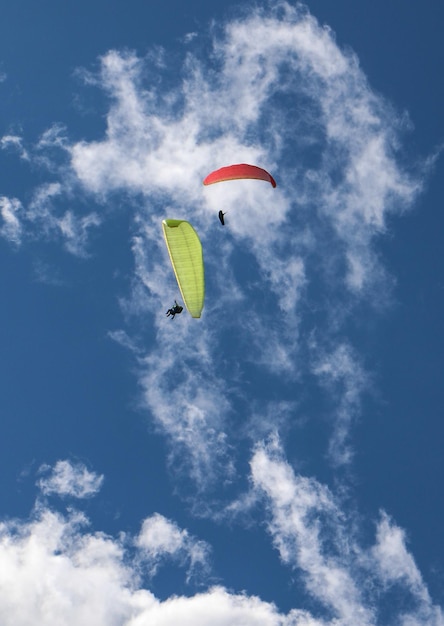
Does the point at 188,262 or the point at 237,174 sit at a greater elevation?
the point at 237,174

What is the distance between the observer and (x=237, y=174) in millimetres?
106938

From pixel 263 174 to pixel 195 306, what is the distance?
17.3 metres

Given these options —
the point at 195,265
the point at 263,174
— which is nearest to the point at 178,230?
the point at 195,265

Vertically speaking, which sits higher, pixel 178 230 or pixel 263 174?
pixel 263 174

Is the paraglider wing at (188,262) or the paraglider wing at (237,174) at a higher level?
the paraglider wing at (237,174)

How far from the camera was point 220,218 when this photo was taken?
352 feet

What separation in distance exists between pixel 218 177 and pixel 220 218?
15.1ft

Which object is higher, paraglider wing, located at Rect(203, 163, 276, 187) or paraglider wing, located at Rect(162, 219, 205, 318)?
paraglider wing, located at Rect(203, 163, 276, 187)

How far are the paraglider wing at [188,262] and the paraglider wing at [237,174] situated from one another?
23.4ft

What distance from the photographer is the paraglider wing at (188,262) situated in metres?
104

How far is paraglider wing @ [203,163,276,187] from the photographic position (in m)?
107

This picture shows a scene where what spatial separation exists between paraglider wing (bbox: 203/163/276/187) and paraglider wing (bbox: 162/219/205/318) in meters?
7.13

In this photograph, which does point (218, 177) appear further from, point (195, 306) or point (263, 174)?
point (195, 306)

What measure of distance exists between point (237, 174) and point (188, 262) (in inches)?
457
